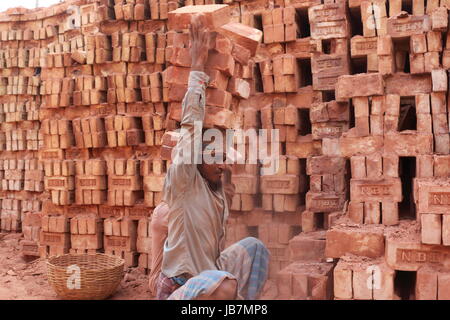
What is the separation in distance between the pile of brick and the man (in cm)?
61

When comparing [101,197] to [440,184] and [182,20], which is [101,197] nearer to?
[182,20]

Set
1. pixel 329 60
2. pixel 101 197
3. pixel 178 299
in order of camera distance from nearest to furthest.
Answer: pixel 178 299 → pixel 329 60 → pixel 101 197

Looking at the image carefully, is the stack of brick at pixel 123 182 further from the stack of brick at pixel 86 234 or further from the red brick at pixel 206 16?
the red brick at pixel 206 16

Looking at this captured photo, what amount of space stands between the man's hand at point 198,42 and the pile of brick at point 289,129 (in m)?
0.17

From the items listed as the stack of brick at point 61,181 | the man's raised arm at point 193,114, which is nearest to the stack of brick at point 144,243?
the stack of brick at point 61,181

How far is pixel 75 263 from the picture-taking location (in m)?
6.48

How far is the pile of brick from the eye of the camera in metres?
4.28

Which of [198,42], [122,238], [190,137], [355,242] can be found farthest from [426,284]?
[122,238]

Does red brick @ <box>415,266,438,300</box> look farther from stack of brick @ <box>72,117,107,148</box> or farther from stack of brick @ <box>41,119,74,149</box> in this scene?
stack of brick @ <box>41,119,74,149</box>

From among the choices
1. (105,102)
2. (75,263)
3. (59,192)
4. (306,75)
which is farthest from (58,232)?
(306,75)

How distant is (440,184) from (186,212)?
7.03 feet

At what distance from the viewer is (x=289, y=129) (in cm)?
640

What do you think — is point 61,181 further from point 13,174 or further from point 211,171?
point 211,171

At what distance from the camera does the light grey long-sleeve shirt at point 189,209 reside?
11.4 feet
